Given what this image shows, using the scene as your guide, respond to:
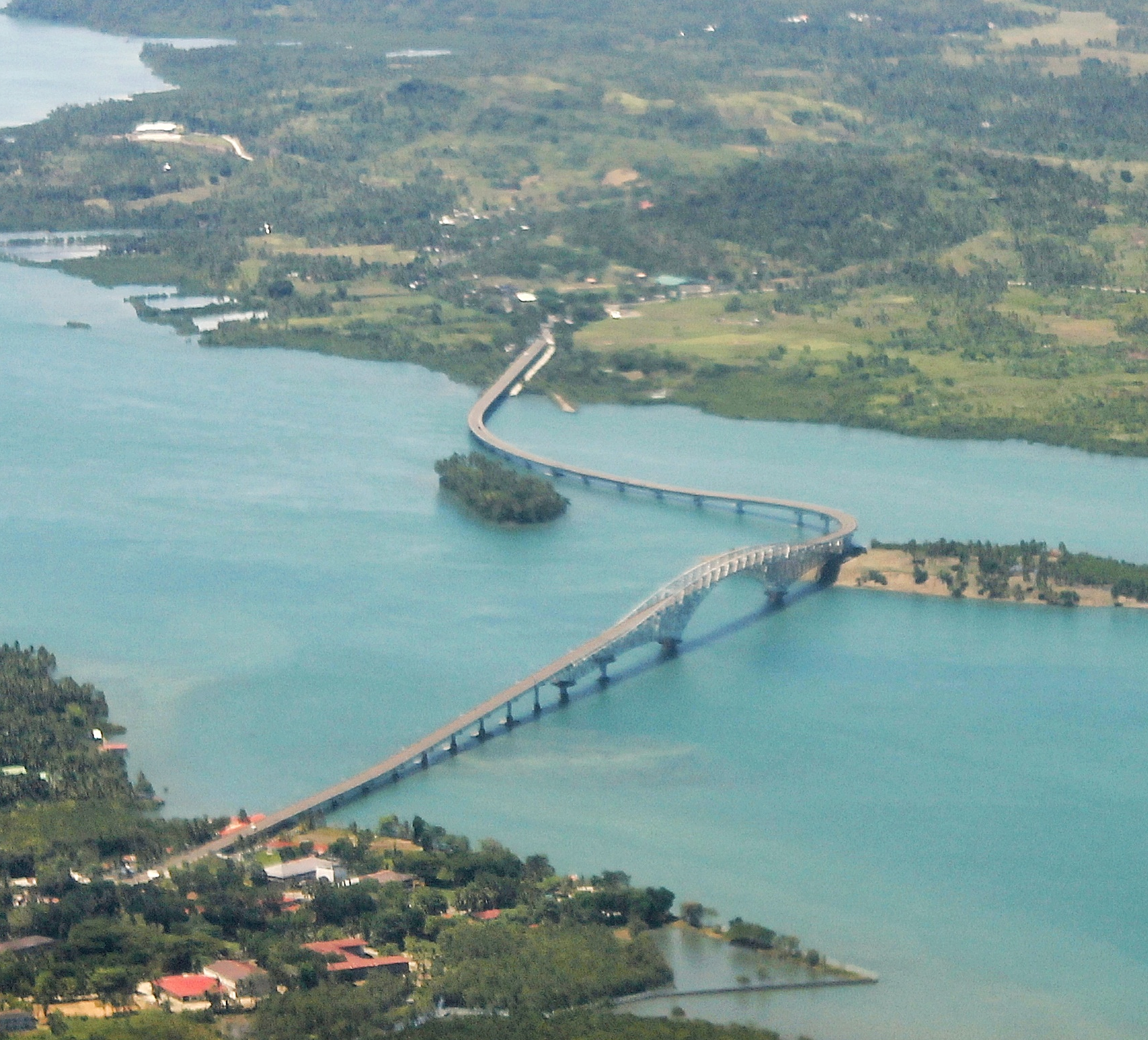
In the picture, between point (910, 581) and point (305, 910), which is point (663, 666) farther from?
point (305, 910)

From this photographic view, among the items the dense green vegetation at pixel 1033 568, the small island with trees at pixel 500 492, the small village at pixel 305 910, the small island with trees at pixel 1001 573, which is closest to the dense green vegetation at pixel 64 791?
the small village at pixel 305 910

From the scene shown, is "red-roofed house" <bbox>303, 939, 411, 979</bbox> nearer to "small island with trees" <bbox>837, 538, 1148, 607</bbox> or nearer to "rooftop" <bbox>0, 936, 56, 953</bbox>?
"rooftop" <bbox>0, 936, 56, 953</bbox>

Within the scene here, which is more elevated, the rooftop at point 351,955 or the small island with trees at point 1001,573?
the small island with trees at point 1001,573

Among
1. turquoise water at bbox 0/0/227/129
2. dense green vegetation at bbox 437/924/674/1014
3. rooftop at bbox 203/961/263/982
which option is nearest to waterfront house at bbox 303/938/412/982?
dense green vegetation at bbox 437/924/674/1014

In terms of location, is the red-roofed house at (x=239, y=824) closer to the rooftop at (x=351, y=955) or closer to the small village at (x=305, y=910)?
the small village at (x=305, y=910)

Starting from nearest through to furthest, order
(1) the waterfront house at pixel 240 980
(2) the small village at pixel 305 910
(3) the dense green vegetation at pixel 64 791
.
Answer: (1) the waterfront house at pixel 240 980, (2) the small village at pixel 305 910, (3) the dense green vegetation at pixel 64 791
